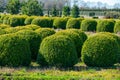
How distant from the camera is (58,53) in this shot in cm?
1138

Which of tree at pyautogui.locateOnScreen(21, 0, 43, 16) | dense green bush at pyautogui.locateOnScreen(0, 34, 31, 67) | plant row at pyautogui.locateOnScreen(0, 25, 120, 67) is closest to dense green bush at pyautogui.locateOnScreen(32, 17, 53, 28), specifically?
tree at pyautogui.locateOnScreen(21, 0, 43, 16)

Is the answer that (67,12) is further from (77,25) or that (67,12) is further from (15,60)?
(15,60)

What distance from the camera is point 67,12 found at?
55656mm

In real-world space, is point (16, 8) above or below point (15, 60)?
below

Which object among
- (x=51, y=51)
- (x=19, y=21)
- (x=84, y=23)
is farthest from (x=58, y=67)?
(x=19, y=21)

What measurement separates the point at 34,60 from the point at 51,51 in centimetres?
200

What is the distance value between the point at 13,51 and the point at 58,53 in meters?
1.50

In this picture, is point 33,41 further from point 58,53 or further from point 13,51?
point 58,53

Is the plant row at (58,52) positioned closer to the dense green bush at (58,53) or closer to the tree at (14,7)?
the dense green bush at (58,53)

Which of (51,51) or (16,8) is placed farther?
(16,8)

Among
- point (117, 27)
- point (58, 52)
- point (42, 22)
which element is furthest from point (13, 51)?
point (42, 22)

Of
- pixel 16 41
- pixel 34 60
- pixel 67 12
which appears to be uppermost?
pixel 16 41

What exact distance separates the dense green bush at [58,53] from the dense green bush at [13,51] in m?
0.61

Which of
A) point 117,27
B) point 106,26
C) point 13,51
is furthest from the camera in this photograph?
point 106,26
